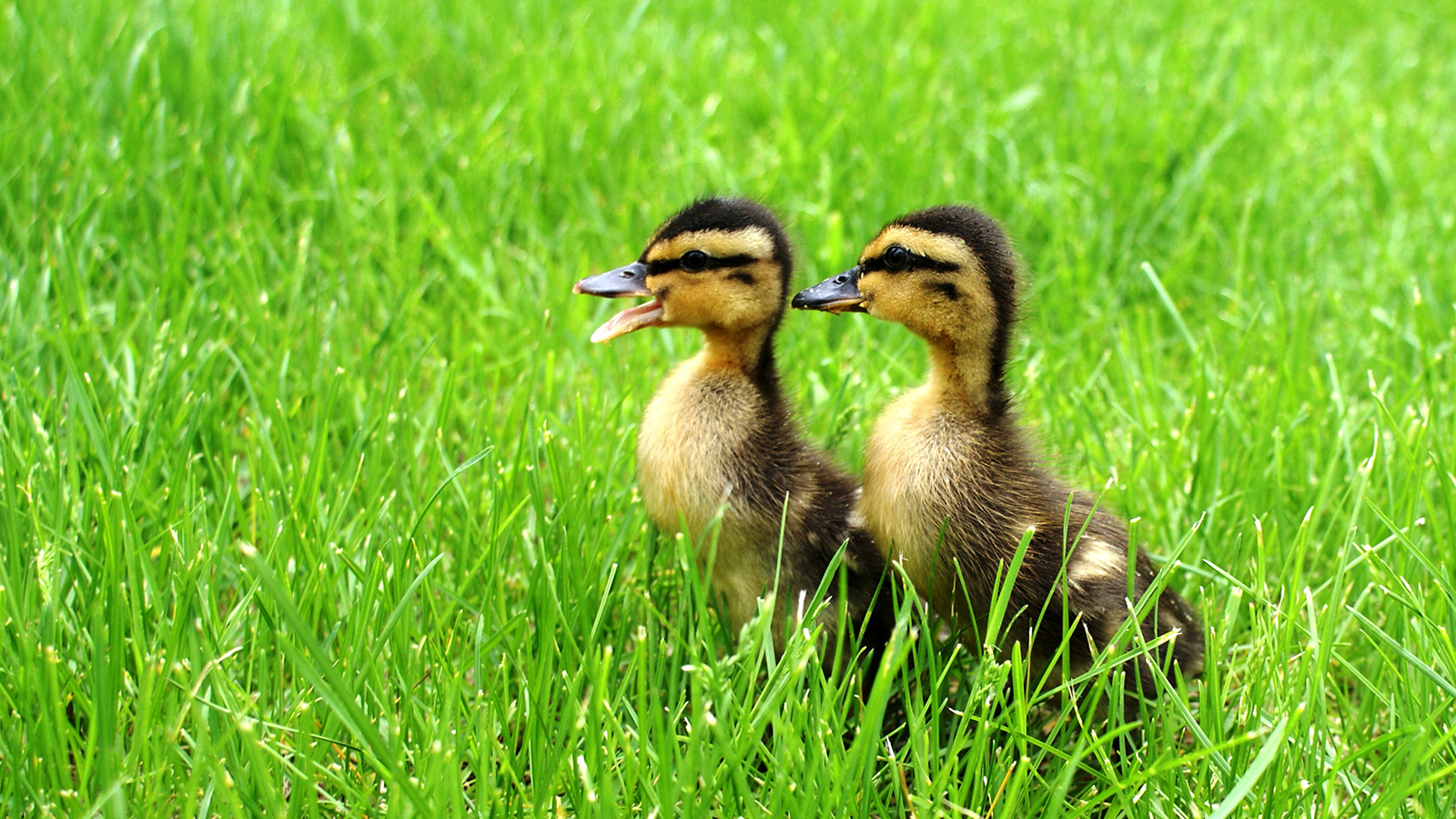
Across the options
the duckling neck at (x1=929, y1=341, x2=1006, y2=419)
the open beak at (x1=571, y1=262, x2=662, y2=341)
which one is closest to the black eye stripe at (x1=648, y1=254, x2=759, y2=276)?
the open beak at (x1=571, y1=262, x2=662, y2=341)

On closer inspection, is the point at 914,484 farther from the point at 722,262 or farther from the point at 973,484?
the point at 722,262

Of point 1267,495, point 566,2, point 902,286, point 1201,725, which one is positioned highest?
point 566,2

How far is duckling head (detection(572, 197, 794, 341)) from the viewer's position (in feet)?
9.93

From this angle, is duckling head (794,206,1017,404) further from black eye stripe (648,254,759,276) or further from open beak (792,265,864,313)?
black eye stripe (648,254,759,276)

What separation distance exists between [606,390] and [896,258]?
1.54m

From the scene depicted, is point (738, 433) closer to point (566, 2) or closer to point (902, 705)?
point (902, 705)

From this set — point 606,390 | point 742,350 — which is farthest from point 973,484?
point 606,390

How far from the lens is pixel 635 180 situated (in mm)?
5449

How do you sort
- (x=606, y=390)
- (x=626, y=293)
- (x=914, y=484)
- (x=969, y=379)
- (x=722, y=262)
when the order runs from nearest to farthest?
(x=914, y=484) < (x=969, y=379) < (x=722, y=262) < (x=626, y=293) < (x=606, y=390)

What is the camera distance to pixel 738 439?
2.94m

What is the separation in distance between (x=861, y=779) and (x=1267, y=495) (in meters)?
1.83

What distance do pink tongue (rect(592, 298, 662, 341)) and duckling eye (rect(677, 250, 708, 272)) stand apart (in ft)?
0.48

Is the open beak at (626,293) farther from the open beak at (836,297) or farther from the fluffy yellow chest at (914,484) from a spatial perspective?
the fluffy yellow chest at (914,484)

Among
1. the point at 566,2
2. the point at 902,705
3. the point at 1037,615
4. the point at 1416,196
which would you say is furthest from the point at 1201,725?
the point at 566,2
